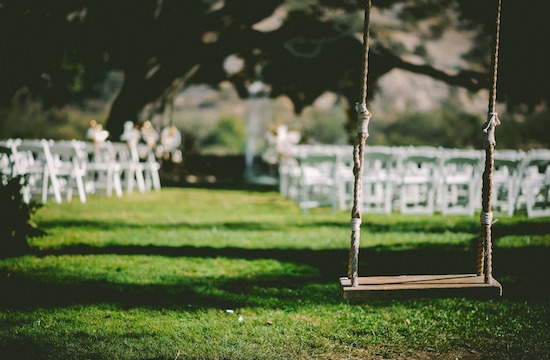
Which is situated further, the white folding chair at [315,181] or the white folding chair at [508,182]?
the white folding chair at [315,181]

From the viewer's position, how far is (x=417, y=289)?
3156 mm

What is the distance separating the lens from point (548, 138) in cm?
2441

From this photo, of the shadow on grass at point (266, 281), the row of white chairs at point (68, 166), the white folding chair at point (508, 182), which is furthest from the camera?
the row of white chairs at point (68, 166)

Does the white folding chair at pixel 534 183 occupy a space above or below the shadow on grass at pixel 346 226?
above

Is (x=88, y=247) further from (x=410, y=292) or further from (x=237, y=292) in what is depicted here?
(x=410, y=292)

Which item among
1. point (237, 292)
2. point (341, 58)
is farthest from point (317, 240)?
point (341, 58)

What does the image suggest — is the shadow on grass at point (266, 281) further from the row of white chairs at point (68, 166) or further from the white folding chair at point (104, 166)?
the white folding chair at point (104, 166)

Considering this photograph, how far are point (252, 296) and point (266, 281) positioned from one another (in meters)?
0.53

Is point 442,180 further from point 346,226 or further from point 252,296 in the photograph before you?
point 252,296

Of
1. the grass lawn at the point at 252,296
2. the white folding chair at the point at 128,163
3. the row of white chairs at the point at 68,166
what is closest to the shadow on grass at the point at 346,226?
the grass lawn at the point at 252,296

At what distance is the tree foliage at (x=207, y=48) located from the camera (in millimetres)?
8719

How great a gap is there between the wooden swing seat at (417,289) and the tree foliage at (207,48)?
209 inches

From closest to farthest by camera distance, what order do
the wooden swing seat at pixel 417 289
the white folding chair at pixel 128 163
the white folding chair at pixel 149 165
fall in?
1. the wooden swing seat at pixel 417 289
2. the white folding chair at pixel 128 163
3. the white folding chair at pixel 149 165

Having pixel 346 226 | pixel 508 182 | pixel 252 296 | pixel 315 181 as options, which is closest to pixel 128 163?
pixel 315 181
